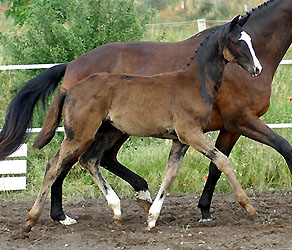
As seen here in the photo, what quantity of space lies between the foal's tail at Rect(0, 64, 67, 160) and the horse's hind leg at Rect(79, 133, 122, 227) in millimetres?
608

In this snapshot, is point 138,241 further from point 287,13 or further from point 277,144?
point 287,13

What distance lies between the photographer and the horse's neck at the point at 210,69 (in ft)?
16.9

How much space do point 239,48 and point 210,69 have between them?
32 cm

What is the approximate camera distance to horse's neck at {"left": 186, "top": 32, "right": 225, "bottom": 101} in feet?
16.9

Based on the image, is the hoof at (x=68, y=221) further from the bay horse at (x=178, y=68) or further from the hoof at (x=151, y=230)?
the hoof at (x=151, y=230)

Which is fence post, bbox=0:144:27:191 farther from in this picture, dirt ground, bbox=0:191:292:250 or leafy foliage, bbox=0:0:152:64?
leafy foliage, bbox=0:0:152:64

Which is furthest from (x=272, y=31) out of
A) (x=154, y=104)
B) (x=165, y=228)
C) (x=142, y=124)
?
(x=165, y=228)

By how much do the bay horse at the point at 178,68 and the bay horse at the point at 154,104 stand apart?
0.26 meters

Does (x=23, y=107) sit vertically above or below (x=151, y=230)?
above

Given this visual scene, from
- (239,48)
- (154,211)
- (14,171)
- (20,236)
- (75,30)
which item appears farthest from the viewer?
(75,30)

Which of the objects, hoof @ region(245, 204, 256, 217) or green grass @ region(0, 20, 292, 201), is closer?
hoof @ region(245, 204, 256, 217)

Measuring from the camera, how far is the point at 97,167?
556cm

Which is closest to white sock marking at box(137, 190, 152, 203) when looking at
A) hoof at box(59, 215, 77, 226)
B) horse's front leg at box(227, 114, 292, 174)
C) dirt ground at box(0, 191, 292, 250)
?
dirt ground at box(0, 191, 292, 250)

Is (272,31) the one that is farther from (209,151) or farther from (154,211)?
(154,211)
